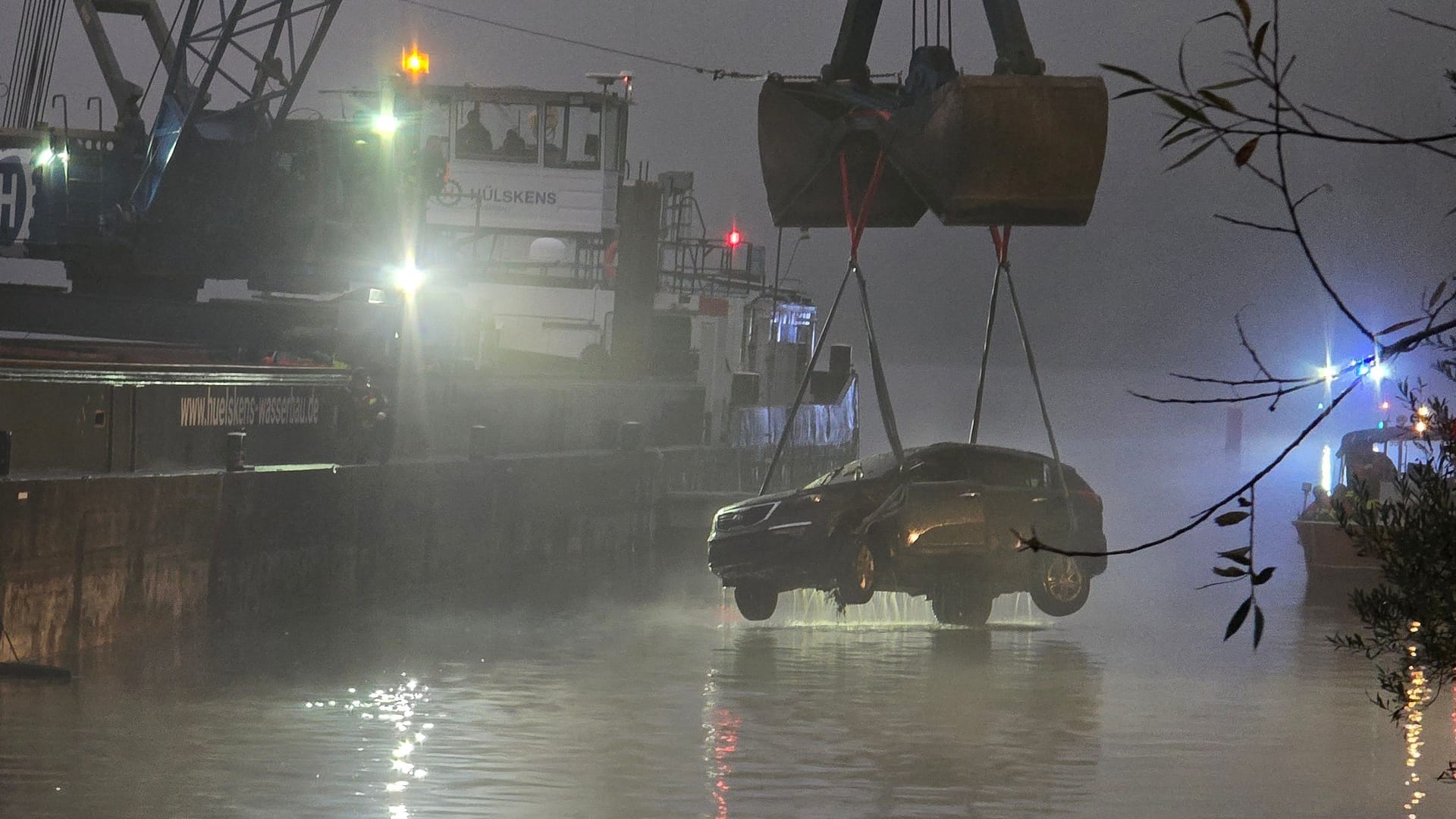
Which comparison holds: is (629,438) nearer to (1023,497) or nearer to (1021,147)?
(1023,497)

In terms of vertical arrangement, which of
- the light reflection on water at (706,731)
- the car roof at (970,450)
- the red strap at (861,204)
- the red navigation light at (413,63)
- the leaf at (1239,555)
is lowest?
the light reflection on water at (706,731)

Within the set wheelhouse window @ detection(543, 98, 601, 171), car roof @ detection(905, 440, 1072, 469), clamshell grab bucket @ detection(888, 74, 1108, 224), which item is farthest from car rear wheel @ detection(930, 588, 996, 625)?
wheelhouse window @ detection(543, 98, 601, 171)

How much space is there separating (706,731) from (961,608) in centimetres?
593

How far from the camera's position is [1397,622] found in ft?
24.4

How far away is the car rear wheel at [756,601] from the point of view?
2053 cm

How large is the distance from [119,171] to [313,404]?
18.5 feet

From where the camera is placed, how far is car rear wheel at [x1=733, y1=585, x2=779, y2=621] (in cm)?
2053

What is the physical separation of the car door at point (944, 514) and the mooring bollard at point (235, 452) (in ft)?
25.3

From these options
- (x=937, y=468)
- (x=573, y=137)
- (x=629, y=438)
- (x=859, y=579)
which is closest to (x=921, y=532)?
(x=859, y=579)

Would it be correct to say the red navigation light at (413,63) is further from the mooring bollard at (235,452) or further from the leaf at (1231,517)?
the leaf at (1231,517)

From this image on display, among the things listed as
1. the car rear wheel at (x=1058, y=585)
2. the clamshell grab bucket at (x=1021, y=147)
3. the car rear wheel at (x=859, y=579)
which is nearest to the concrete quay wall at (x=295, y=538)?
the car rear wheel at (x=859, y=579)

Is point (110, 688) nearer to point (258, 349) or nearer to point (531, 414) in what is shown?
point (258, 349)

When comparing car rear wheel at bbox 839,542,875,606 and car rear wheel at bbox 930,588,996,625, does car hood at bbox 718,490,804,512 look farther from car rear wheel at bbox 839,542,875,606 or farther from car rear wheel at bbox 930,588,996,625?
car rear wheel at bbox 930,588,996,625

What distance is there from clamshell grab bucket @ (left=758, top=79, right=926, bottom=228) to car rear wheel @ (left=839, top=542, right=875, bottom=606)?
461 cm
